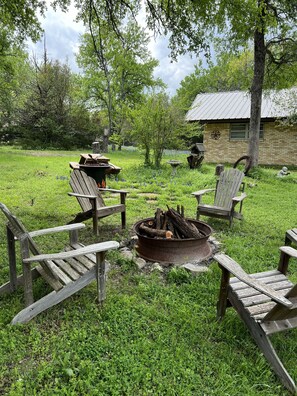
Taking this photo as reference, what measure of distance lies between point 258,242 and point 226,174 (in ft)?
4.86

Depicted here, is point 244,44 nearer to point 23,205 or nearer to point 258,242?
point 258,242

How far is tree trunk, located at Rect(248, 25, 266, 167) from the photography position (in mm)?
9570

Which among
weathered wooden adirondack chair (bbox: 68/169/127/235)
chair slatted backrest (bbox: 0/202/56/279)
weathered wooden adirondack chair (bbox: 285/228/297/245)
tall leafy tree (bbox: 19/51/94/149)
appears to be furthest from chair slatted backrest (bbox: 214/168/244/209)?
tall leafy tree (bbox: 19/51/94/149)

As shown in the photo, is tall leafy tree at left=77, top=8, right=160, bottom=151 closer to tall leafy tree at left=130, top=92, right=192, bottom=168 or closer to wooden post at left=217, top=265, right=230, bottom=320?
tall leafy tree at left=130, top=92, right=192, bottom=168

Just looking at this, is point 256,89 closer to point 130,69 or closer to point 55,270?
point 55,270

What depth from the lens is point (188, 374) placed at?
1796 mm

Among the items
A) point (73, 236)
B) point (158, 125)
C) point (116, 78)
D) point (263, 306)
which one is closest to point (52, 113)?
point (116, 78)

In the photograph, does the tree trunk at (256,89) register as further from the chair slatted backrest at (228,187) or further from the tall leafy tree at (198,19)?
the chair slatted backrest at (228,187)

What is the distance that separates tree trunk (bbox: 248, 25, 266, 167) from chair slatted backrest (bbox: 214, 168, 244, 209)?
5.65 metres

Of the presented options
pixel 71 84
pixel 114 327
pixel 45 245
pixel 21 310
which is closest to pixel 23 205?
pixel 45 245

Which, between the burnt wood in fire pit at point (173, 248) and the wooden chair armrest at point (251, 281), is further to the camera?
the burnt wood in fire pit at point (173, 248)

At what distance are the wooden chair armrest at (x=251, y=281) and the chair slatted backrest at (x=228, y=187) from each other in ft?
9.36

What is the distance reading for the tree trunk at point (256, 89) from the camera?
9.57 meters

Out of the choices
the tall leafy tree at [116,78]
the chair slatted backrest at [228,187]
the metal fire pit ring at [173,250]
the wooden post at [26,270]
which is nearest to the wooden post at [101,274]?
the wooden post at [26,270]
